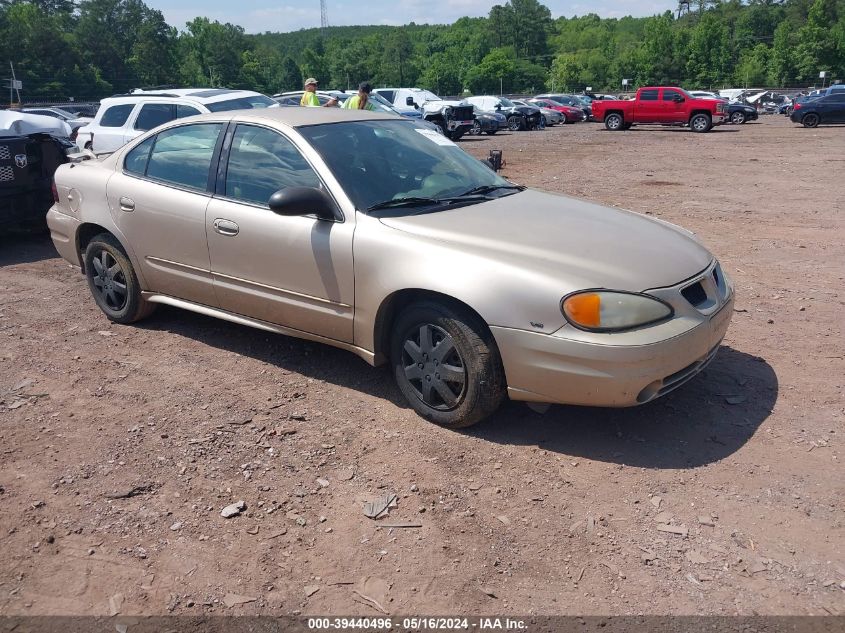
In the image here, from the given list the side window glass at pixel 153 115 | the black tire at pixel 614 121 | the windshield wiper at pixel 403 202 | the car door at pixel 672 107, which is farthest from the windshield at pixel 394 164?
the black tire at pixel 614 121

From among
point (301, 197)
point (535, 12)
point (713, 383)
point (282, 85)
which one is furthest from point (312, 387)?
point (535, 12)

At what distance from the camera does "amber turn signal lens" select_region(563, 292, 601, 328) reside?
3.49 meters

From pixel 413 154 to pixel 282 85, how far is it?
10883cm

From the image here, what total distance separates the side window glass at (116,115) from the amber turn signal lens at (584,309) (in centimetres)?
883

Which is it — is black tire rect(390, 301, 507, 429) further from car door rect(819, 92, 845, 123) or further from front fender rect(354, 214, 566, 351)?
car door rect(819, 92, 845, 123)

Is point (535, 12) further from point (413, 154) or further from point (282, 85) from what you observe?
point (413, 154)

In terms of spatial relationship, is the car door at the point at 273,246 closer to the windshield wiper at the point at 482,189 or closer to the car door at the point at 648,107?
the windshield wiper at the point at 482,189

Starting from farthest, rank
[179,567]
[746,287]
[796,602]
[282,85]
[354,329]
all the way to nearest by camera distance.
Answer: [282,85] < [746,287] < [354,329] < [179,567] < [796,602]

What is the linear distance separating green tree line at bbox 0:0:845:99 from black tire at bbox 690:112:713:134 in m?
49.0

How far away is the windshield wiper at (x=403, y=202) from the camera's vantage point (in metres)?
4.21

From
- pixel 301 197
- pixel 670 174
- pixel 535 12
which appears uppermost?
pixel 535 12

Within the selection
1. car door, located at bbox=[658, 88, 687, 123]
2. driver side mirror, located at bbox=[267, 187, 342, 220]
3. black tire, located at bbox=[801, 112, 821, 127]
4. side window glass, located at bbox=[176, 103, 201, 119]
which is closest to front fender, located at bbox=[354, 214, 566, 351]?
driver side mirror, located at bbox=[267, 187, 342, 220]

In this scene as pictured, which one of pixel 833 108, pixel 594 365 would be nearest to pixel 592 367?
pixel 594 365

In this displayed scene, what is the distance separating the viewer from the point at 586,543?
3.06 metres
